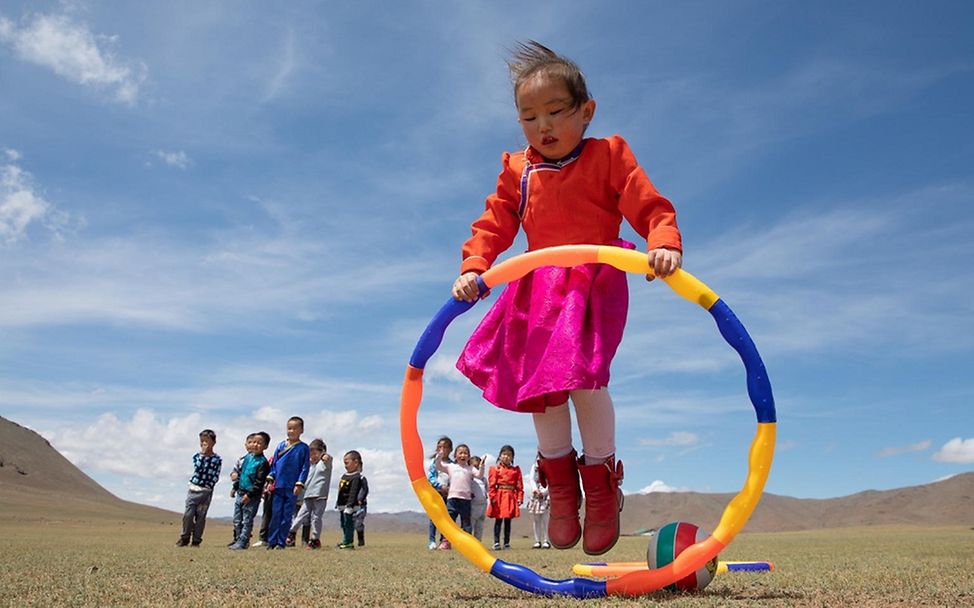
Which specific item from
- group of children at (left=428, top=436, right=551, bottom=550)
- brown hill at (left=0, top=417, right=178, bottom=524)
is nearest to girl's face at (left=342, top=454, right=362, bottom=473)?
group of children at (left=428, top=436, right=551, bottom=550)

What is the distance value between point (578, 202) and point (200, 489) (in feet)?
28.0

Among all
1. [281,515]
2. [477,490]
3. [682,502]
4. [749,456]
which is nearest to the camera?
[749,456]

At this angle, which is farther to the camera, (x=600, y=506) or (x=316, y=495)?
(x=316, y=495)

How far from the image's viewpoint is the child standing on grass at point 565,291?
3125 millimetres

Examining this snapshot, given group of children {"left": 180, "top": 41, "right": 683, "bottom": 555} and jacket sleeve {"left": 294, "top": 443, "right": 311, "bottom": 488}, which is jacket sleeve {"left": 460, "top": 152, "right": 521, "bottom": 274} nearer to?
group of children {"left": 180, "top": 41, "right": 683, "bottom": 555}

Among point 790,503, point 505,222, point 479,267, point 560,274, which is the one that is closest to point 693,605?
point 560,274

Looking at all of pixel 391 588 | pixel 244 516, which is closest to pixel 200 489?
pixel 244 516

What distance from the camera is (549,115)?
11.0ft

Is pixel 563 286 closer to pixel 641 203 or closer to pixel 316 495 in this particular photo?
pixel 641 203

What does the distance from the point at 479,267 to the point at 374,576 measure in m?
2.02

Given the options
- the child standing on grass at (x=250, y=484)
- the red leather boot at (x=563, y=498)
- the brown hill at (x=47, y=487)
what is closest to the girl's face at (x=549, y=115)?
the red leather boot at (x=563, y=498)

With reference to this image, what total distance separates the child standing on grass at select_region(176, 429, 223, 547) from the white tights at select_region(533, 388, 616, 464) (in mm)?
8103

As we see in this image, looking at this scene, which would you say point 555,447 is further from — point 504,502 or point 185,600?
point 504,502

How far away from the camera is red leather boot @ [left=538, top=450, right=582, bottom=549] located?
3.30 m
